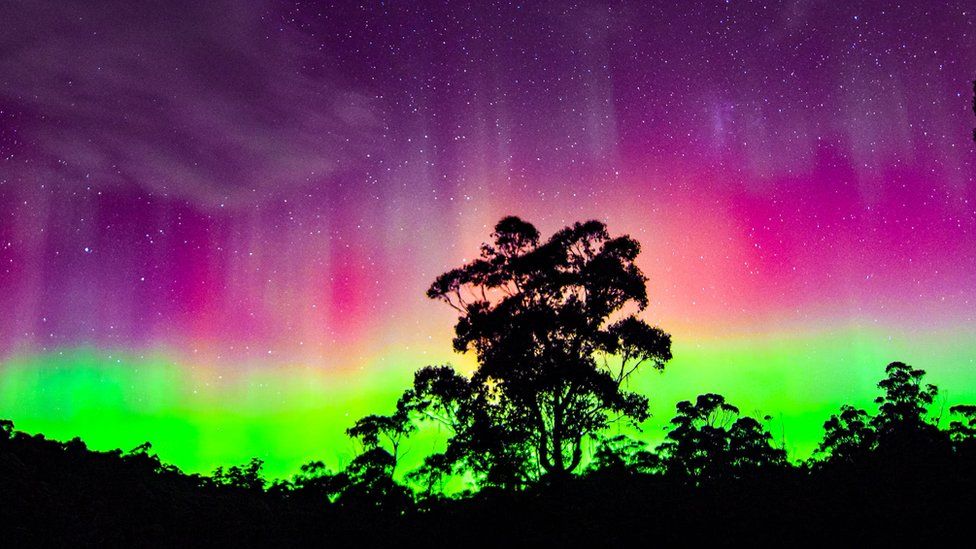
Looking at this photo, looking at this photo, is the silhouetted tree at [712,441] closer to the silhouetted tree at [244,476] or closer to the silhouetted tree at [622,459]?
the silhouetted tree at [622,459]

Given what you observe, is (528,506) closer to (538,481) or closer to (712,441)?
(538,481)

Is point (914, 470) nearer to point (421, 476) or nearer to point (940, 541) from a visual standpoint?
point (940, 541)

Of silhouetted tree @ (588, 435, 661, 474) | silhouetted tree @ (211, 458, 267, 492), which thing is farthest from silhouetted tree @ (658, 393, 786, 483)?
silhouetted tree @ (211, 458, 267, 492)

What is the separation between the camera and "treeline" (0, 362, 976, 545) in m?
11.9

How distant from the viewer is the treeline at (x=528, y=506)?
11852 millimetres

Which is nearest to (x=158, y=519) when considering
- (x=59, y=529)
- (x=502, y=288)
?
(x=59, y=529)

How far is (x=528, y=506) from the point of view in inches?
633

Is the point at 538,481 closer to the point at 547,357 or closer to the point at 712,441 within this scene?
the point at 547,357

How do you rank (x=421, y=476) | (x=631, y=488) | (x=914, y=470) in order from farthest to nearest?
(x=421, y=476) < (x=631, y=488) < (x=914, y=470)

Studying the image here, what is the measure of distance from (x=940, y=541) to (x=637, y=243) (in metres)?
13.0

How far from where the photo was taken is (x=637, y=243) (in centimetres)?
2109

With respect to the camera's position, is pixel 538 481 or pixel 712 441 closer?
pixel 538 481

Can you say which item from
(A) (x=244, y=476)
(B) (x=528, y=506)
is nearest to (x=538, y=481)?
(B) (x=528, y=506)

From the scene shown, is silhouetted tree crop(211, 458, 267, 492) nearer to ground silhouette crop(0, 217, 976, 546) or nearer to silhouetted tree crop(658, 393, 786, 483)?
ground silhouette crop(0, 217, 976, 546)
